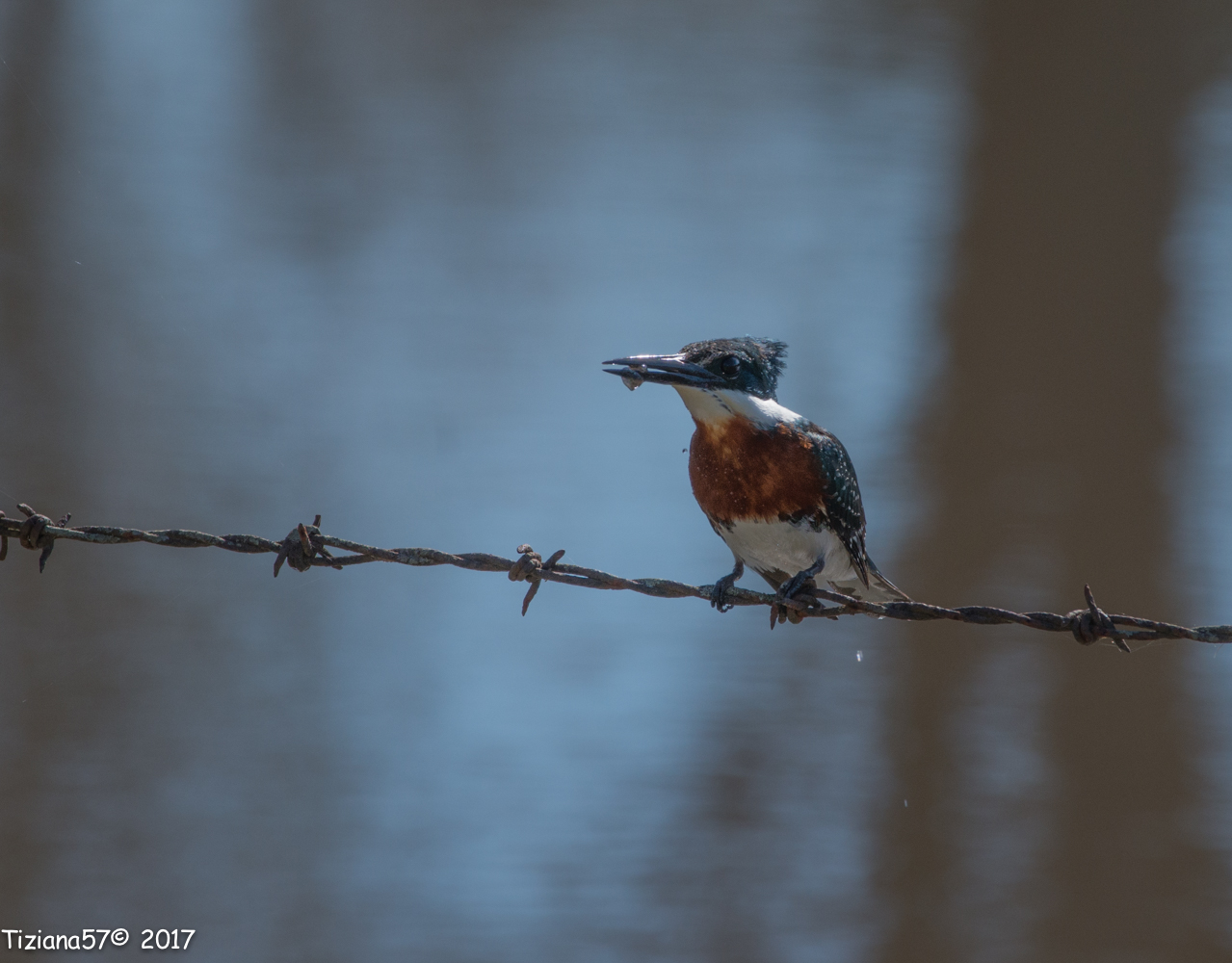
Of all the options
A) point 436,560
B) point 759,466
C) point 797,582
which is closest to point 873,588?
point 797,582

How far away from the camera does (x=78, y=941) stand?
3287mm

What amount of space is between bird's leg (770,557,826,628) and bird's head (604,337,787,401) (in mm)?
360

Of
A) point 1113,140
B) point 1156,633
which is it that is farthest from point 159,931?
A: point 1113,140

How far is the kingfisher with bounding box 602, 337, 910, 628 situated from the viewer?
180cm

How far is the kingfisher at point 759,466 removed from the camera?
1.80 meters

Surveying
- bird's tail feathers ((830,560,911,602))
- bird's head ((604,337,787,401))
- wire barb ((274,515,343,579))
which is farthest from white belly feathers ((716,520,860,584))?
wire barb ((274,515,343,579))

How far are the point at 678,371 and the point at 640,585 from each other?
0.44 metres

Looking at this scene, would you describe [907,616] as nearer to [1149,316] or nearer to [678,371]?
[678,371]

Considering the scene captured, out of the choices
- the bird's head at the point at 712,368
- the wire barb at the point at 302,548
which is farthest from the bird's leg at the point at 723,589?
the wire barb at the point at 302,548

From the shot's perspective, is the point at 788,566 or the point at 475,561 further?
the point at 788,566

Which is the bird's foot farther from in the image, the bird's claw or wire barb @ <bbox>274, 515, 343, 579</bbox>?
wire barb @ <bbox>274, 515, 343, 579</bbox>

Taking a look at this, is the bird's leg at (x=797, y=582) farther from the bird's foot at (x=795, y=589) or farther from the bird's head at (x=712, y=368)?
the bird's head at (x=712, y=368)

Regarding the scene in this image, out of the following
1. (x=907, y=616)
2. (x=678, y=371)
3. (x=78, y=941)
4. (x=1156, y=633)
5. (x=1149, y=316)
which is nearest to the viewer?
(x=1156, y=633)

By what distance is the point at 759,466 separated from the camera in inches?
72.3
